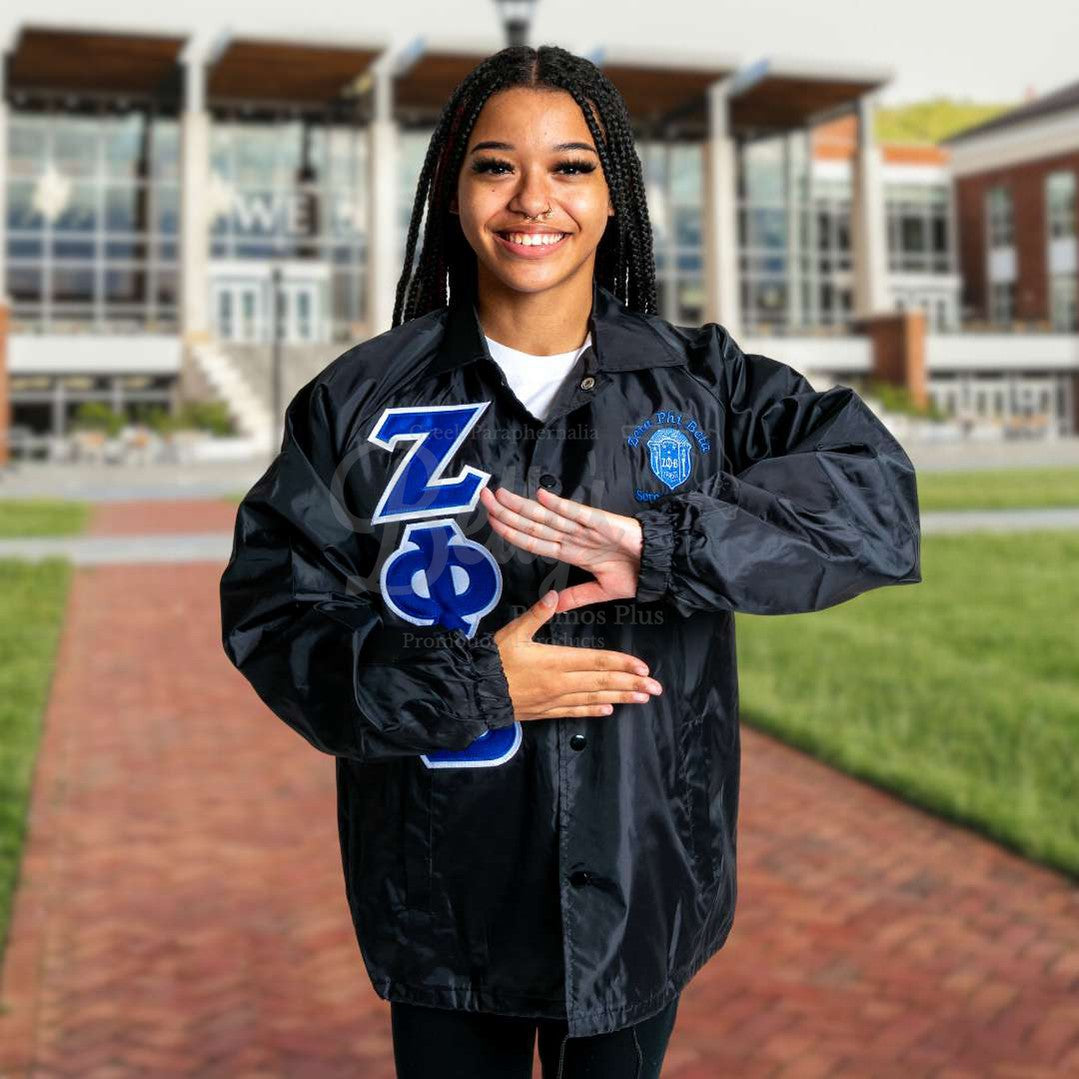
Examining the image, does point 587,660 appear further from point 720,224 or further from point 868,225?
point 868,225

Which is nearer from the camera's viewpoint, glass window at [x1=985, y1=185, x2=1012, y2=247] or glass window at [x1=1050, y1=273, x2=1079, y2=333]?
glass window at [x1=1050, y1=273, x2=1079, y2=333]

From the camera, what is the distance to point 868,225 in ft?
170

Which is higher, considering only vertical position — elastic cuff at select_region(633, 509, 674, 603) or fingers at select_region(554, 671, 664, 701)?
elastic cuff at select_region(633, 509, 674, 603)

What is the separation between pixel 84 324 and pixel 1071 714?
134 feet

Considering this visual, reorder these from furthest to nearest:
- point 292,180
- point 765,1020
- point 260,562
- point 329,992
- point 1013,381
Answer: point 1013,381 → point 292,180 → point 329,992 → point 765,1020 → point 260,562

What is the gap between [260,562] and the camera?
6.28ft

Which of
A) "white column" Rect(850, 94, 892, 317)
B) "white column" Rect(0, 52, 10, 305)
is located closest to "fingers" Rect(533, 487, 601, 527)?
"white column" Rect(0, 52, 10, 305)

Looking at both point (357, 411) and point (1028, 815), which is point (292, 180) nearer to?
point (1028, 815)

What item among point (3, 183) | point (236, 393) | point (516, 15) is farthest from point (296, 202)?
point (516, 15)

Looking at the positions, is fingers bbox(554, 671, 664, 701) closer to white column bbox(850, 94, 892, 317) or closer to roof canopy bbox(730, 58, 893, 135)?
roof canopy bbox(730, 58, 893, 135)

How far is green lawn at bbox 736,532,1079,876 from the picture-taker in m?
6.62

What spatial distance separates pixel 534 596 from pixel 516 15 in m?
9.46

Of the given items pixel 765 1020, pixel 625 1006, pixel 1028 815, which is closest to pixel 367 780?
pixel 625 1006

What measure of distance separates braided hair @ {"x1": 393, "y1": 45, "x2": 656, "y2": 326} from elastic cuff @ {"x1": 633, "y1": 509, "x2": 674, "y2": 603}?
1.73ft
